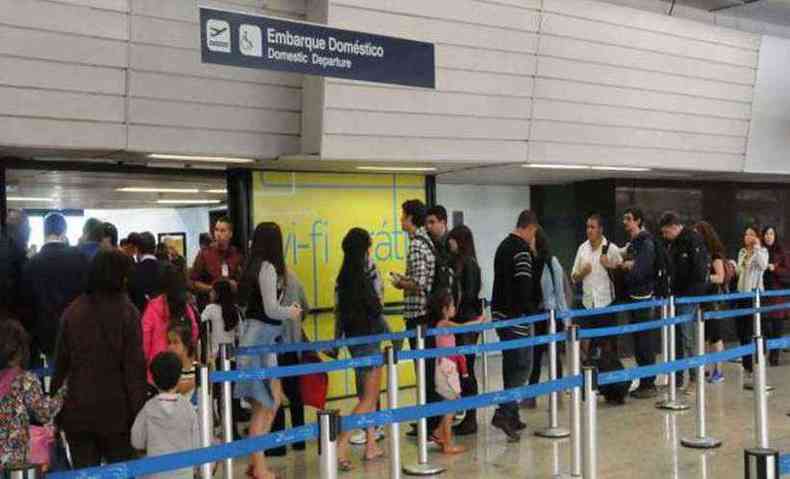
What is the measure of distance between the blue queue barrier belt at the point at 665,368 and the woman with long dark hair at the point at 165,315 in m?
2.53

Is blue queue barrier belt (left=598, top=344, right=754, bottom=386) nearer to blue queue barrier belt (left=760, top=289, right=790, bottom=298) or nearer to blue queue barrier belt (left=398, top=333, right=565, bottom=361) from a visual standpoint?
blue queue barrier belt (left=398, top=333, right=565, bottom=361)

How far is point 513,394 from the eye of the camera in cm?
462

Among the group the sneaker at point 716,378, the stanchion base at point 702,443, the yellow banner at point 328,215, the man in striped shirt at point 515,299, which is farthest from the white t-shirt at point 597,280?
the stanchion base at point 702,443

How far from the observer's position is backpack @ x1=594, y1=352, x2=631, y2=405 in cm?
812

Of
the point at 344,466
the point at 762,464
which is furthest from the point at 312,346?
the point at 762,464

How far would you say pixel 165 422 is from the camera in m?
4.00

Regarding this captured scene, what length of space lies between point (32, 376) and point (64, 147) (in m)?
2.42

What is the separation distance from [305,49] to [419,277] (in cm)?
194

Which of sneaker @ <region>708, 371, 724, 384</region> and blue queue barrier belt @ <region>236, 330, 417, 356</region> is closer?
blue queue barrier belt @ <region>236, 330, 417, 356</region>

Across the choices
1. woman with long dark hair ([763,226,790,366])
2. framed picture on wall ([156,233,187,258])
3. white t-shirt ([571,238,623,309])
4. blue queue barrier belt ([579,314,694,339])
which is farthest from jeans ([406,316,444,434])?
woman with long dark hair ([763,226,790,366])

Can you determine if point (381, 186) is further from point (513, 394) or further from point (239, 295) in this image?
point (513, 394)

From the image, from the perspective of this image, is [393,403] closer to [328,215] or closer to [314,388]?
[314,388]

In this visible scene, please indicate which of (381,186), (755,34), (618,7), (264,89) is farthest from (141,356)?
(755,34)

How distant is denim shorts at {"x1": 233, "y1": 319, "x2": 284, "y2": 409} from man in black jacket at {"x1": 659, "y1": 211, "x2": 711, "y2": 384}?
14.7ft
